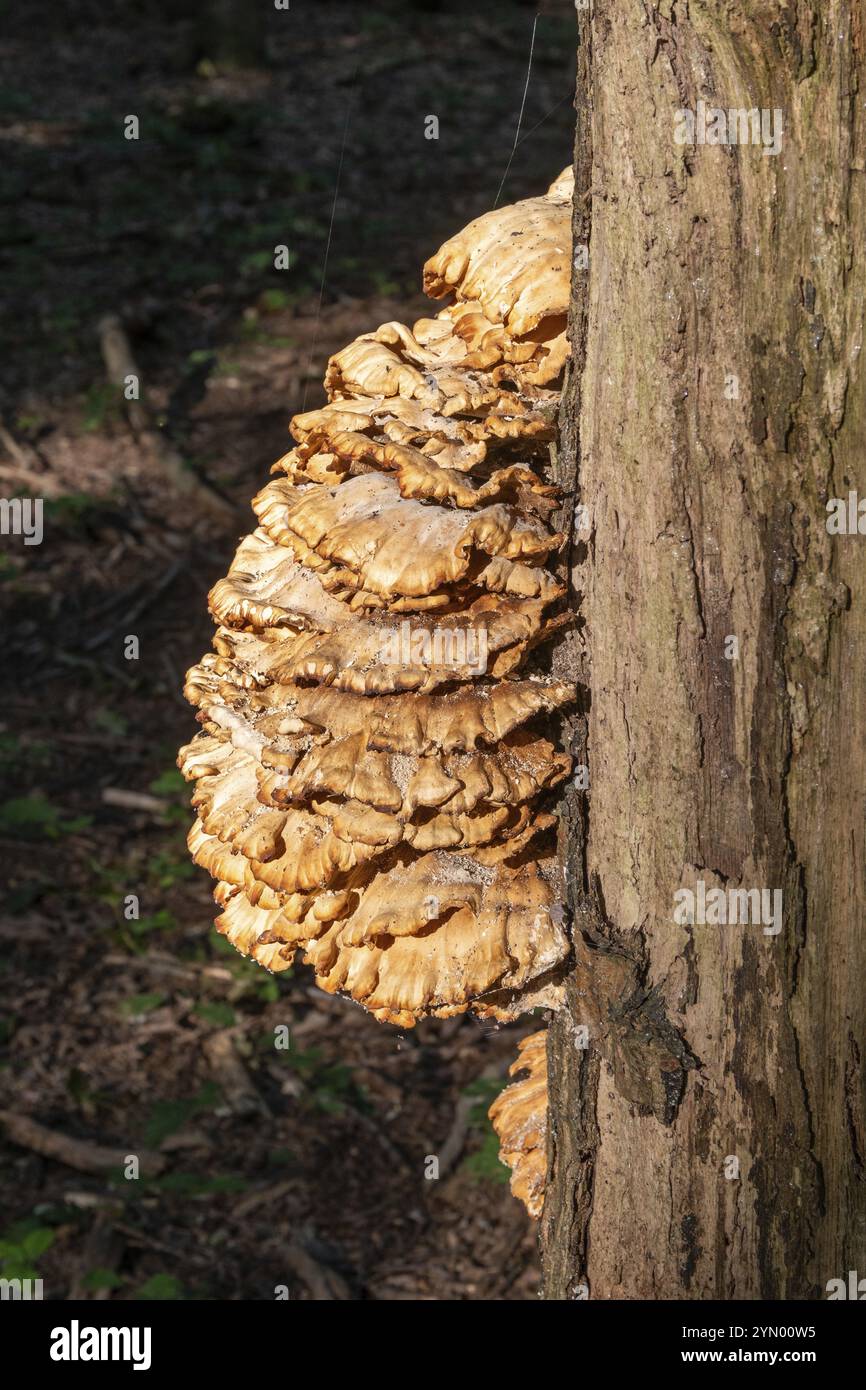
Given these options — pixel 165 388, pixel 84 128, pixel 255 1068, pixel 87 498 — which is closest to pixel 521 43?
pixel 84 128

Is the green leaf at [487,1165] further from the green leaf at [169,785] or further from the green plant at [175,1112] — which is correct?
the green leaf at [169,785]

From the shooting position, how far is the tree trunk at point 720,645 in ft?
6.05

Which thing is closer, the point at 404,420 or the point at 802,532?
the point at 802,532

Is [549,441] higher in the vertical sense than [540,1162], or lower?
higher

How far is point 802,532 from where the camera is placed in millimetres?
1916

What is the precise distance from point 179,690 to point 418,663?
222 inches

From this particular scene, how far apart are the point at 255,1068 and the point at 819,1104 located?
3754mm
